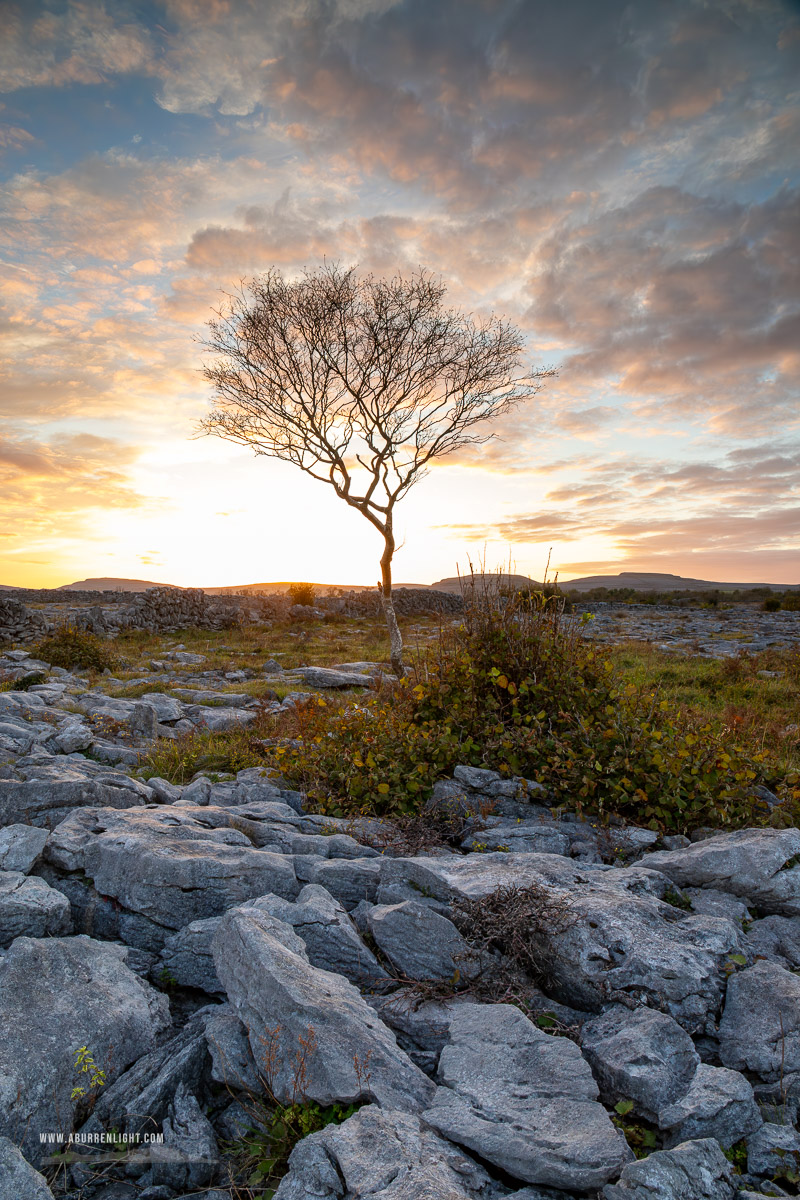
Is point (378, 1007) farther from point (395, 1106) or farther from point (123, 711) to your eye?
point (123, 711)

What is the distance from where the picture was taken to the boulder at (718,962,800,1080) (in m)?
3.53

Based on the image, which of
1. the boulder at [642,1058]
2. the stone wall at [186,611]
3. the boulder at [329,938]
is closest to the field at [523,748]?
the boulder at [329,938]

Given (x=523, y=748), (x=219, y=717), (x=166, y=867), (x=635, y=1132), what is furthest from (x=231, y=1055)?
(x=219, y=717)

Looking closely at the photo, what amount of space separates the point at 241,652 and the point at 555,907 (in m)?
20.6

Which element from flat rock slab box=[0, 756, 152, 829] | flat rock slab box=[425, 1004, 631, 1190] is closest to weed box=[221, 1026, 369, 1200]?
flat rock slab box=[425, 1004, 631, 1190]

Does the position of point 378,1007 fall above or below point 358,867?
below

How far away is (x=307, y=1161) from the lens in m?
2.67

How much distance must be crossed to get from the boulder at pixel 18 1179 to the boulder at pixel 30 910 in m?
1.62

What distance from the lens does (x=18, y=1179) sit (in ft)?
8.86

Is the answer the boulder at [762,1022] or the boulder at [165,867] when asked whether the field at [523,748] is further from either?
the boulder at [762,1022]

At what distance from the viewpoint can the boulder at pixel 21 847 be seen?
4809 millimetres

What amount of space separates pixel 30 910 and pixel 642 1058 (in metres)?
3.81

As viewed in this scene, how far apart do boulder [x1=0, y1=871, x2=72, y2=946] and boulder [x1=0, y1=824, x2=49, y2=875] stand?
27 centimetres

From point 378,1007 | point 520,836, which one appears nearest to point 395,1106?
point 378,1007
